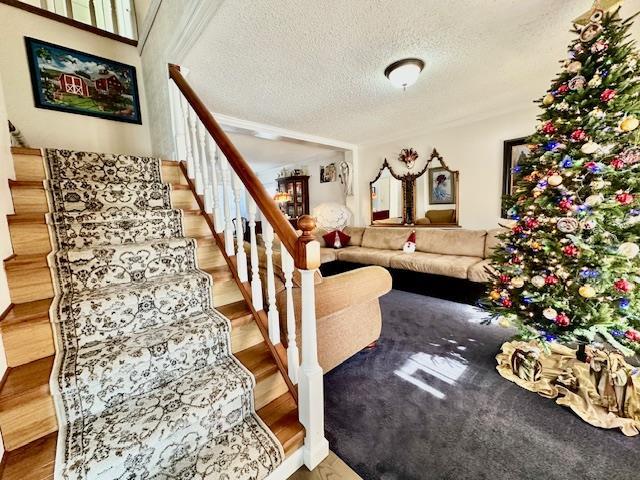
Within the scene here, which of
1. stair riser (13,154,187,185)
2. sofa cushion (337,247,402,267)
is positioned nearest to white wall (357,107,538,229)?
sofa cushion (337,247,402,267)

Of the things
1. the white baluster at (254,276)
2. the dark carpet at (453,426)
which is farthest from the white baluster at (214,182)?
the dark carpet at (453,426)

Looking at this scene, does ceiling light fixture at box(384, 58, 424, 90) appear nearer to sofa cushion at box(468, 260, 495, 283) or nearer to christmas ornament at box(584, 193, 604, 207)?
christmas ornament at box(584, 193, 604, 207)

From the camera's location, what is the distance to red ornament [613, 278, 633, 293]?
136 centimetres

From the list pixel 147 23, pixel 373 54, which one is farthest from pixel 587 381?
pixel 147 23

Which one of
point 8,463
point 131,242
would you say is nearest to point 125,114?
point 131,242

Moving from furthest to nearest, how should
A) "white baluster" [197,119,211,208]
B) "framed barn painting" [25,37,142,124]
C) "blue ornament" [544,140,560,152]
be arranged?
"framed barn painting" [25,37,142,124] < "white baluster" [197,119,211,208] < "blue ornament" [544,140,560,152]

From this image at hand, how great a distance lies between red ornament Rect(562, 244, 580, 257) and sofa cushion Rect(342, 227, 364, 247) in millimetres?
3263

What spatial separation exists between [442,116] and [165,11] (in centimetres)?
331

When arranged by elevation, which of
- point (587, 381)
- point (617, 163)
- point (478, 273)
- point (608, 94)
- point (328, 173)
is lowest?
Answer: point (587, 381)

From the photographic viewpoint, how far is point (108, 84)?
108 inches

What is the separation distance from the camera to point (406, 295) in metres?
3.36

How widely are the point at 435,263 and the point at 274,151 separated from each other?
12.7 feet

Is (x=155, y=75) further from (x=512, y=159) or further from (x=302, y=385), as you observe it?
(x=512, y=159)

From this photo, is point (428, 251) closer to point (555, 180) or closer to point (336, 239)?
point (336, 239)
